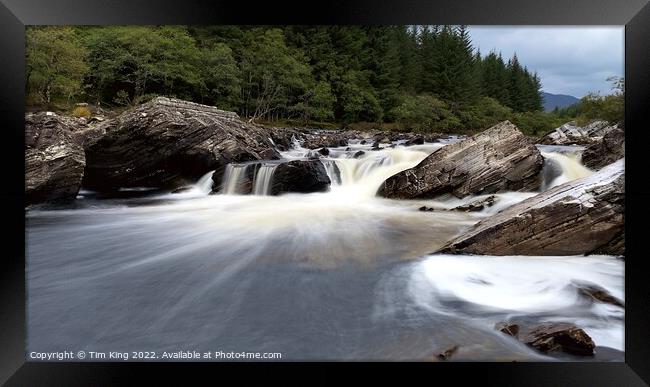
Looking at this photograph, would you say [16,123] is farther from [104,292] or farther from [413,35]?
[413,35]

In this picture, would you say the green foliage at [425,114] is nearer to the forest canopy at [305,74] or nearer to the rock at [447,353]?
the forest canopy at [305,74]

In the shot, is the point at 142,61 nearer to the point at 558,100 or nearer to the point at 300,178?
the point at 300,178

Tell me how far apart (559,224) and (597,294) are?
48 centimetres

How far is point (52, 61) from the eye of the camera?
224 cm

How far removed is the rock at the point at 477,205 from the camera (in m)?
2.82

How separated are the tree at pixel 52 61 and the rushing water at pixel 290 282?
819 mm

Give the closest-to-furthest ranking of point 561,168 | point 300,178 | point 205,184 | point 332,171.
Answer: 1. point 561,168
2. point 205,184
3. point 300,178
4. point 332,171

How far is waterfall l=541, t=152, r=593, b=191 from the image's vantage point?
8.05ft

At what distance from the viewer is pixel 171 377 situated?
2.06 m

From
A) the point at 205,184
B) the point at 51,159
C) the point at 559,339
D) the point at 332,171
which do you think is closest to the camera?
the point at 559,339

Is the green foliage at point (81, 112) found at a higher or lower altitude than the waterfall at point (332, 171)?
higher

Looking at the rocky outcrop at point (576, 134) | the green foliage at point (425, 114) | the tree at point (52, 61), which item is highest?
the tree at point (52, 61)

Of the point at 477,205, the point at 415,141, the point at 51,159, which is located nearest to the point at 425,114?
the point at 415,141

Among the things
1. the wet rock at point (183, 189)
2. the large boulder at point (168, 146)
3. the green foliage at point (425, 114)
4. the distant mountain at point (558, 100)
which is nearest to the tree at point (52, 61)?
the large boulder at point (168, 146)
